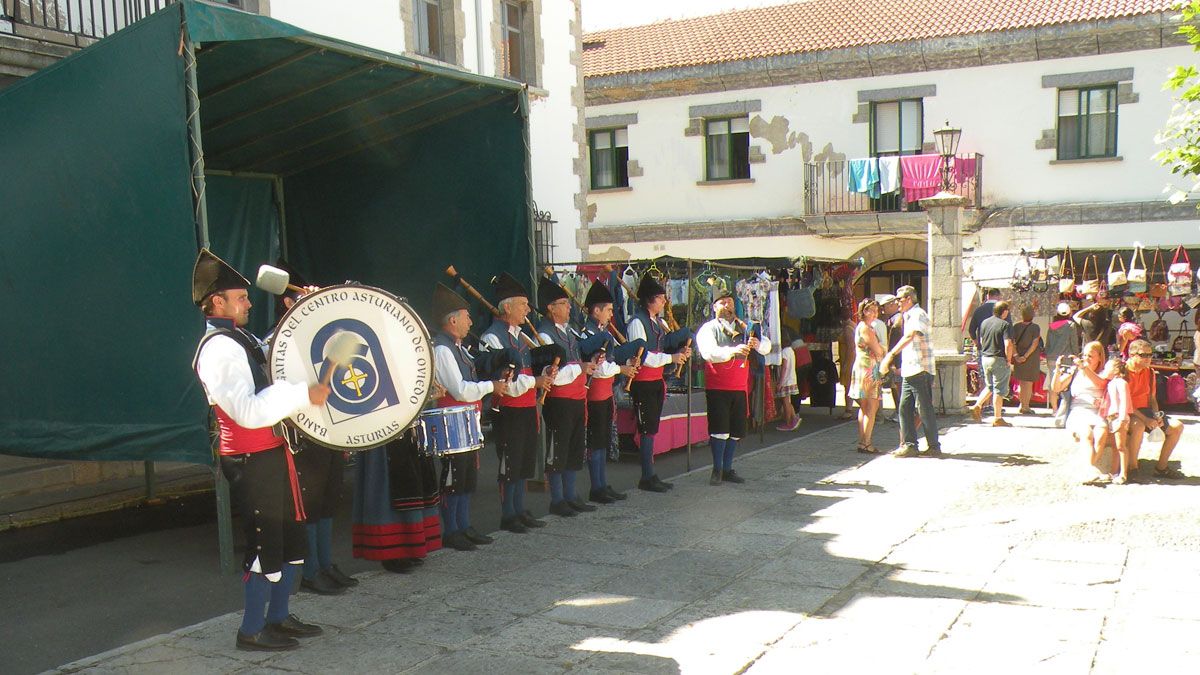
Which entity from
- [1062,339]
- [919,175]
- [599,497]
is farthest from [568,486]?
[919,175]

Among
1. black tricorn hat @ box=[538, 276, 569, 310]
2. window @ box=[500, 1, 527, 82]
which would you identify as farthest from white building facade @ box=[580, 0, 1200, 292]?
black tricorn hat @ box=[538, 276, 569, 310]

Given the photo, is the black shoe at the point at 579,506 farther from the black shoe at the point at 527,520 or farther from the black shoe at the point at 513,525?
the black shoe at the point at 513,525

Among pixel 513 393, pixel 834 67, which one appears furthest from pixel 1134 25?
pixel 513 393

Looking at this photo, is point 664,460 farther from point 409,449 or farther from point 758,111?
point 758,111

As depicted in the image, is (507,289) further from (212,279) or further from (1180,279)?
(1180,279)

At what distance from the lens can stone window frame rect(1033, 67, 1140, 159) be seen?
65.6ft

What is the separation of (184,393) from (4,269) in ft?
6.31

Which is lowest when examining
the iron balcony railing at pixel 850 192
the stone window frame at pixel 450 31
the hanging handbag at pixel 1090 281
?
the hanging handbag at pixel 1090 281

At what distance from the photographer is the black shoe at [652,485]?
29.3ft

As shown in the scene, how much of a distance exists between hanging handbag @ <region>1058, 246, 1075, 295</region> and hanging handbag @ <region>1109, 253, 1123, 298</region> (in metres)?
0.51

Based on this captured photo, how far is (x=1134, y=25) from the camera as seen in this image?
19547 mm

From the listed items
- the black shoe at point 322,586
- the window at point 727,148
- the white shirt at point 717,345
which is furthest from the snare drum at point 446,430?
the window at point 727,148

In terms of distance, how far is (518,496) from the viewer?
24.7 feet

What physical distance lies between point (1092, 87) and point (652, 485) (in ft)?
52.5
